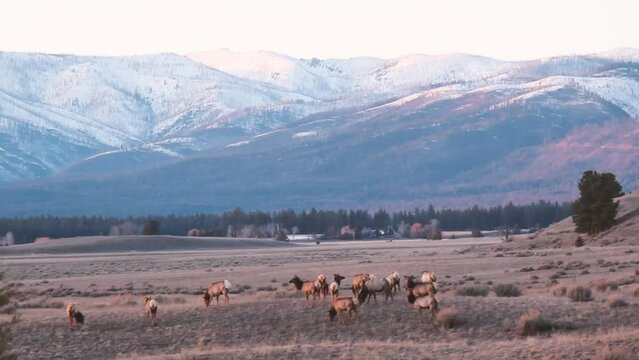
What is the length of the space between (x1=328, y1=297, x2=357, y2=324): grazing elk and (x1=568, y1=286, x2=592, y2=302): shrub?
22.7 ft

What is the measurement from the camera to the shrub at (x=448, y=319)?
3572cm

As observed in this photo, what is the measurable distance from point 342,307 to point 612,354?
9.58 metres

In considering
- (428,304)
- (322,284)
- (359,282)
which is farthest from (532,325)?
(322,284)

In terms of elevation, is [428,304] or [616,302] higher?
[428,304]

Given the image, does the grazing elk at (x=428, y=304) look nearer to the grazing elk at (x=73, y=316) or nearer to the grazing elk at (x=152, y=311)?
the grazing elk at (x=152, y=311)

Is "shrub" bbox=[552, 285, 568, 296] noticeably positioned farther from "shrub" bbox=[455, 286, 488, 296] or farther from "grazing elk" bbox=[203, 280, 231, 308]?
"grazing elk" bbox=[203, 280, 231, 308]

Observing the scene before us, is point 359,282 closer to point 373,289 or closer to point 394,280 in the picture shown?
point 373,289

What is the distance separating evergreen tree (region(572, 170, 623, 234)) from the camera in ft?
255

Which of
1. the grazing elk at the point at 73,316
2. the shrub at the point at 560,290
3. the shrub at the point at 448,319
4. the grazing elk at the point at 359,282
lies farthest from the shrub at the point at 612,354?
the grazing elk at the point at 73,316

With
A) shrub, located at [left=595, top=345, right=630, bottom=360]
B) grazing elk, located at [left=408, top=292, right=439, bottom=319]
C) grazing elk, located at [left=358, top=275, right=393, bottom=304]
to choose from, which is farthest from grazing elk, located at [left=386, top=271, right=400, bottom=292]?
shrub, located at [left=595, top=345, right=630, bottom=360]

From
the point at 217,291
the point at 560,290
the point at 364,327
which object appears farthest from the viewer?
the point at 560,290

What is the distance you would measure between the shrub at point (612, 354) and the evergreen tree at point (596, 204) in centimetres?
4886

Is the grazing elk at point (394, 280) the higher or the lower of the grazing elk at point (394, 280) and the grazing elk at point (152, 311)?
the higher

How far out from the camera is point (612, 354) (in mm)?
29328
